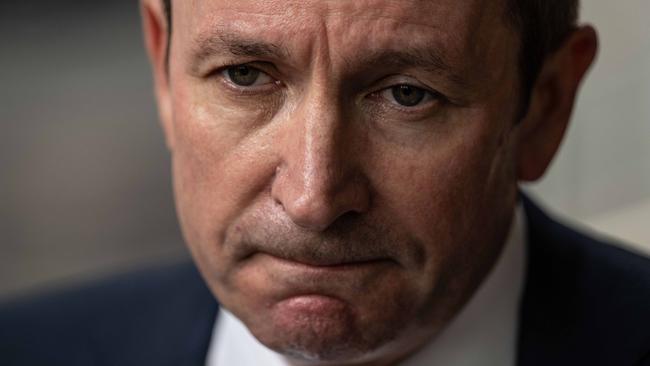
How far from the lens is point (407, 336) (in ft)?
5.12

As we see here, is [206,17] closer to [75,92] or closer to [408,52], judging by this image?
[408,52]

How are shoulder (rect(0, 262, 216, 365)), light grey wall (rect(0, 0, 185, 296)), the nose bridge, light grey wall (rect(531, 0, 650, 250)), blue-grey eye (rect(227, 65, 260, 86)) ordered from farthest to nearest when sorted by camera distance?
1. light grey wall (rect(0, 0, 185, 296))
2. light grey wall (rect(531, 0, 650, 250))
3. shoulder (rect(0, 262, 216, 365))
4. blue-grey eye (rect(227, 65, 260, 86))
5. the nose bridge

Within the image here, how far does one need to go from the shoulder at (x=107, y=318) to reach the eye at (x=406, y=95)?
0.64 metres

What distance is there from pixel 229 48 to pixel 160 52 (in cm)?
33

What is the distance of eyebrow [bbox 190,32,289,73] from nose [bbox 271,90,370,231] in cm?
7

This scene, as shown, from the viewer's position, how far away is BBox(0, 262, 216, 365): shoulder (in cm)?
197

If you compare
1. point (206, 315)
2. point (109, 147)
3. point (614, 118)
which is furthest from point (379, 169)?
point (109, 147)

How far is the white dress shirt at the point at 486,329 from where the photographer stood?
1691 millimetres

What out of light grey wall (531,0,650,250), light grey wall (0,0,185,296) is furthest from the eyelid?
light grey wall (0,0,185,296)

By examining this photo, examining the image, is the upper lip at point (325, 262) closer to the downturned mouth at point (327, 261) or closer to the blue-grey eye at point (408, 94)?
the downturned mouth at point (327, 261)

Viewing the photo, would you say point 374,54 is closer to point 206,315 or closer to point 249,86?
point 249,86

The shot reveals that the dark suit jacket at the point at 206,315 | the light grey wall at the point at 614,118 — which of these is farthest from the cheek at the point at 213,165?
the light grey wall at the point at 614,118

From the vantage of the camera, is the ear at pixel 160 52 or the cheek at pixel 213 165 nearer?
the cheek at pixel 213 165

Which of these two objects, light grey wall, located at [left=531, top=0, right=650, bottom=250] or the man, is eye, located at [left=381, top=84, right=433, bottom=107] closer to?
the man
